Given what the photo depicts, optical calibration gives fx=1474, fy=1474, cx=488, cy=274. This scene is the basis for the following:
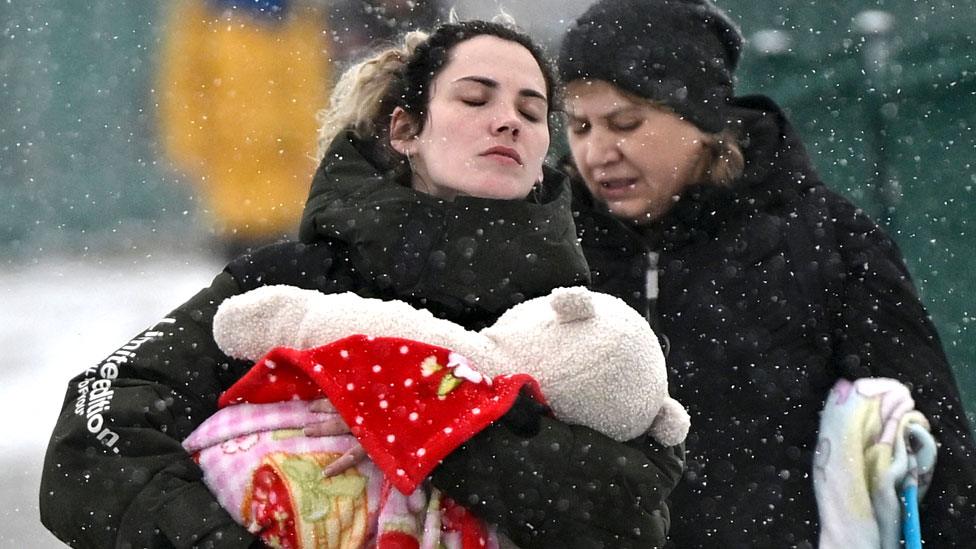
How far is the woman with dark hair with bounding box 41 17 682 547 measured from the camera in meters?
2.30

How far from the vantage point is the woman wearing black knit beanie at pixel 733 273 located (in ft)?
11.9

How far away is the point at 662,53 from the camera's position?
3.92 meters

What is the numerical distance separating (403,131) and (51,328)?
37.9ft

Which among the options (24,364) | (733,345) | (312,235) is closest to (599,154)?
(733,345)

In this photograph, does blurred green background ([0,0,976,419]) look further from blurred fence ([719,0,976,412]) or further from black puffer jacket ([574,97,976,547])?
black puffer jacket ([574,97,976,547])

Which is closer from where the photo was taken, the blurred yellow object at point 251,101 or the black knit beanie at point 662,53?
the black knit beanie at point 662,53

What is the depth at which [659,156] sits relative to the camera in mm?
3854

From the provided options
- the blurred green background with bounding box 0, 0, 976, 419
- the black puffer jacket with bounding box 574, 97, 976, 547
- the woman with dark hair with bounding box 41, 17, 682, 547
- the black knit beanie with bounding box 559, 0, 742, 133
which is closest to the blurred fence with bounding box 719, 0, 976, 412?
the blurred green background with bounding box 0, 0, 976, 419

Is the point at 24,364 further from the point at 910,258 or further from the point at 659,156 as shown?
the point at 659,156

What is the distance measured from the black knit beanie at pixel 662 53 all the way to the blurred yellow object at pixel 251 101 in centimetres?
446

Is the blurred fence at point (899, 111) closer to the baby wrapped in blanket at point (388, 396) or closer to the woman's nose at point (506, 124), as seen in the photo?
the woman's nose at point (506, 124)

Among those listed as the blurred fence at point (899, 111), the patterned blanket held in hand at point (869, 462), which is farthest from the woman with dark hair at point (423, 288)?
the blurred fence at point (899, 111)

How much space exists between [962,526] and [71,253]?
13617mm

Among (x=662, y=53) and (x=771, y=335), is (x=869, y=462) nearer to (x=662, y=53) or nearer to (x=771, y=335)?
(x=771, y=335)
